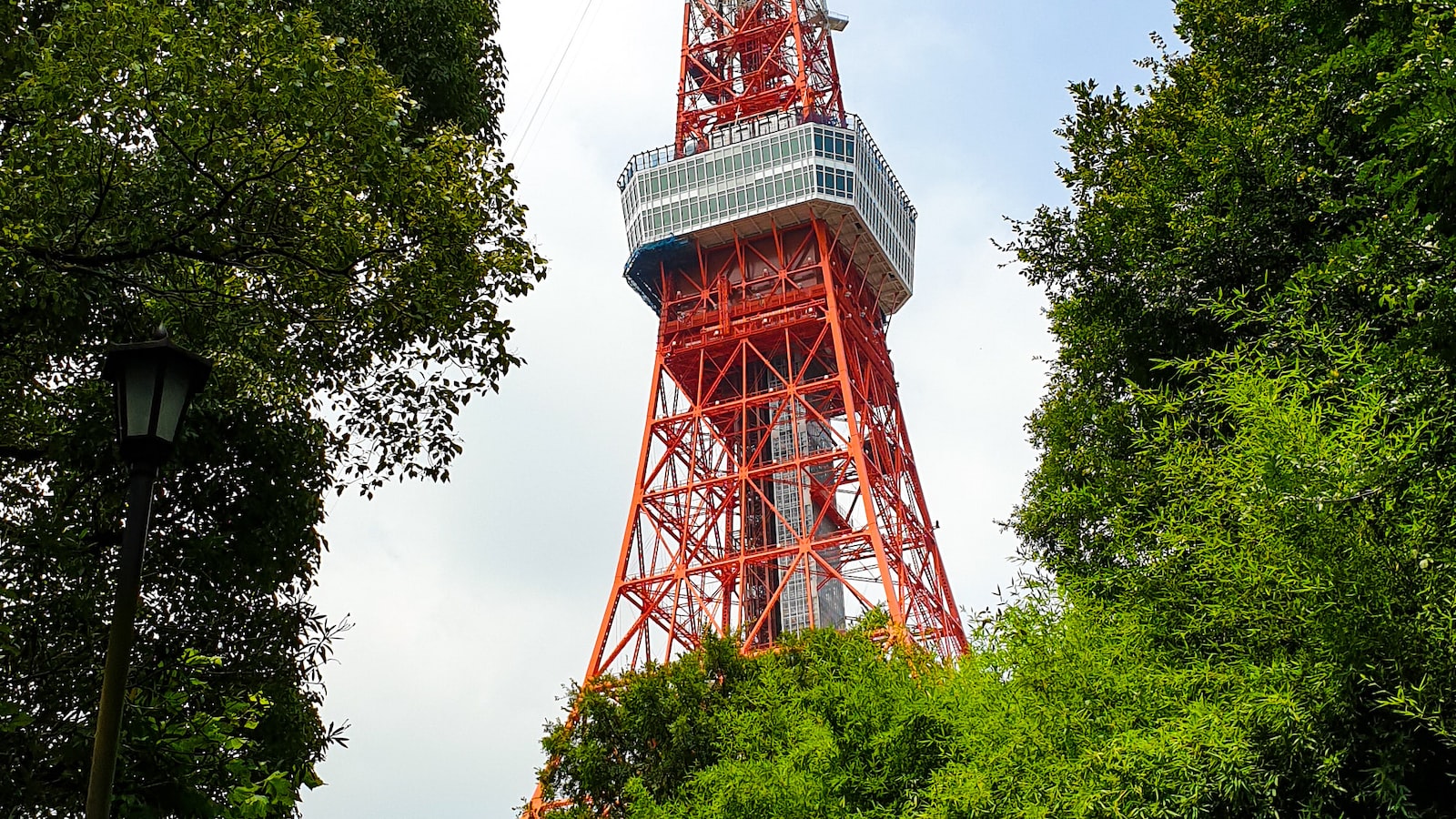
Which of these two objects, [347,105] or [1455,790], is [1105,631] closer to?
[1455,790]

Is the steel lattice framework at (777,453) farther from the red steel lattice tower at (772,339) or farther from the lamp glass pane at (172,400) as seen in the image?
the lamp glass pane at (172,400)

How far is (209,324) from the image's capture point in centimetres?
680

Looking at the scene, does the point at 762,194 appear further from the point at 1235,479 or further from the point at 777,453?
the point at 1235,479

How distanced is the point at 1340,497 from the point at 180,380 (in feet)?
18.3

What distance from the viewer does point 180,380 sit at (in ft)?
15.3

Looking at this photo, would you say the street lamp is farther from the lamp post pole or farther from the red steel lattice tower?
the red steel lattice tower

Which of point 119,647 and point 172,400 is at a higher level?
point 172,400

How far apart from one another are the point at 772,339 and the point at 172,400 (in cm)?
A: 3547

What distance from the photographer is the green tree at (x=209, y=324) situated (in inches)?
235

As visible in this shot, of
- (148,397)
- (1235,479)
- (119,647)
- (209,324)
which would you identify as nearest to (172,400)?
(148,397)

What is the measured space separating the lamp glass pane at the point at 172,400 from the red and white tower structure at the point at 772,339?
2801cm

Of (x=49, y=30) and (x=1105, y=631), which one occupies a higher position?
(x=49, y=30)

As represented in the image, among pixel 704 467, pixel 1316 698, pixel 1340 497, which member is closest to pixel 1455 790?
pixel 1316 698

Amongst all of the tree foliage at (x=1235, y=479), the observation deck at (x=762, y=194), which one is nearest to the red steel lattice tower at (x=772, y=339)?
the observation deck at (x=762, y=194)
